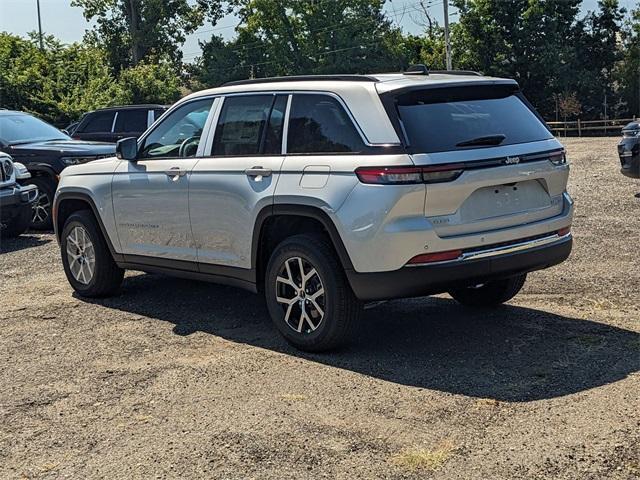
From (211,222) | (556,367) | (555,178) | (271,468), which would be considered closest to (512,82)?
(555,178)

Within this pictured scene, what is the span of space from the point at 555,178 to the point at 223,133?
8.05ft

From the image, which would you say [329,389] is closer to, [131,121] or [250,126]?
[250,126]

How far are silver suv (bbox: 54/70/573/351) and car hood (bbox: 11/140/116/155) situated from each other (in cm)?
616

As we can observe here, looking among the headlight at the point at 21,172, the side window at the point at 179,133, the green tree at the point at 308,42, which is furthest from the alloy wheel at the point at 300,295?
the green tree at the point at 308,42

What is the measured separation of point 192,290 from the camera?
27.0 feet

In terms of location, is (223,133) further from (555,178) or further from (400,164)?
(555,178)

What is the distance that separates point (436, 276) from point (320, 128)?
1317mm

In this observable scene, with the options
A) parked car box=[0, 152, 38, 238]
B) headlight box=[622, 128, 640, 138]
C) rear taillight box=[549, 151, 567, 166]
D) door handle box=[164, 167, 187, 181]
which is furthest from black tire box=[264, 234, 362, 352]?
headlight box=[622, 128, 640, 138]

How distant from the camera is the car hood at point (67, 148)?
12.9 metres

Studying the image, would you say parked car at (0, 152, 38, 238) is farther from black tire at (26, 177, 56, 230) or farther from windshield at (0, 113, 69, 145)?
windshield at (0, 113, 69, 145)

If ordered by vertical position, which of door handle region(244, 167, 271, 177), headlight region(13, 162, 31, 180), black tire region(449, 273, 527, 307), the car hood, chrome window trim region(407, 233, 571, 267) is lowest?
black tire region(449, 273, 527, 307)

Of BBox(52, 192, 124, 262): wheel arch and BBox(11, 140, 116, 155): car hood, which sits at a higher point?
BBox(11, 140, 116, 155): car hood

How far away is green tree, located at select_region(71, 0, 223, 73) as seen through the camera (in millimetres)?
68000

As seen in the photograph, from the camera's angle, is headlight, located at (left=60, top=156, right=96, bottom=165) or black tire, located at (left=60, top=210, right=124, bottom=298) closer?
black tire, located at (left=60, top=210, right=124, bottom=298)
